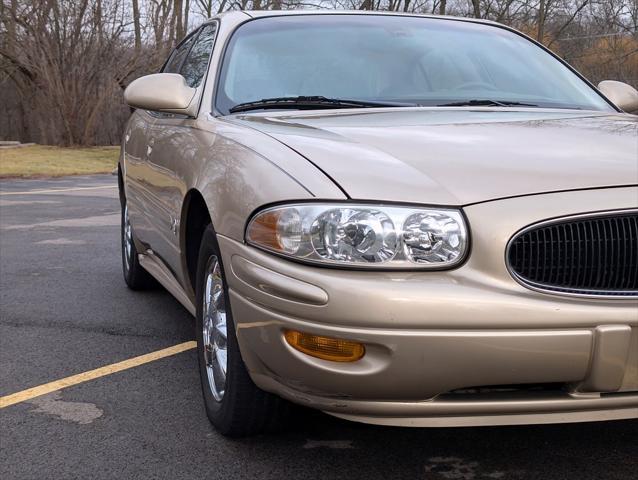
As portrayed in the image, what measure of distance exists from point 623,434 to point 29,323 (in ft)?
10.7

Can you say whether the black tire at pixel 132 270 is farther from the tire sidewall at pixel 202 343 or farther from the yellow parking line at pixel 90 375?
the tire sidewall at pixel 202 343

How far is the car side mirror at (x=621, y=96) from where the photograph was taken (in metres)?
4.03

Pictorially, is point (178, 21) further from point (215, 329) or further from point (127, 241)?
point (215, 329)

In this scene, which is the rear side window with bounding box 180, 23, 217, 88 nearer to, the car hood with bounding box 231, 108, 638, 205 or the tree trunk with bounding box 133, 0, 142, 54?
the car hood with bounding box 231, 108, 638, 205

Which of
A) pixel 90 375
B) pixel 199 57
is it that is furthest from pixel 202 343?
pixel 199 57

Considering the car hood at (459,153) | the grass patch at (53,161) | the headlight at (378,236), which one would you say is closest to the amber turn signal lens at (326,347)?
the headlight at (378,236)

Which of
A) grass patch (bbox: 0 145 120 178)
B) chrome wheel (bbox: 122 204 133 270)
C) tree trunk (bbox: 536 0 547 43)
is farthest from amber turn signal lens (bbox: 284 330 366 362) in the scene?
tree trunk (bbox: 536 0 547 43)

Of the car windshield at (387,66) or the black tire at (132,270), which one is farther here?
the black tire at (132,270)

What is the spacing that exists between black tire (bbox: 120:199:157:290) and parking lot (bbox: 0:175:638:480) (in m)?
0.72

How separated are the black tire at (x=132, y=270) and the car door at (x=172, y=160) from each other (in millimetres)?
1060

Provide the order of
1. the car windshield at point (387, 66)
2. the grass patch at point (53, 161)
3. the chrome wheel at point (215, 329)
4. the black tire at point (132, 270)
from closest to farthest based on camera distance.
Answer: the chrome wheel at point (215, 329), the car windshield at point (387, 66), the black tire at point (132, 270), the grass patch at point (53, 161)

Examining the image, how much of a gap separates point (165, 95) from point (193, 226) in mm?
647

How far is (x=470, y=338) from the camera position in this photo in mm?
2207

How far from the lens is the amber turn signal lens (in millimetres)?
2281
